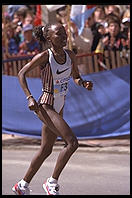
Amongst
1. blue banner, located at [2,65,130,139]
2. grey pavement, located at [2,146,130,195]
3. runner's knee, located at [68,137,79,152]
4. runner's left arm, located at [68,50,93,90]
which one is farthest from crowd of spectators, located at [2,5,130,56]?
runner's knee, located at [68,137,79,152]

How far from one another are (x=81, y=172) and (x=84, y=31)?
362 cm

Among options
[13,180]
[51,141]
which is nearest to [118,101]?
[13,180]

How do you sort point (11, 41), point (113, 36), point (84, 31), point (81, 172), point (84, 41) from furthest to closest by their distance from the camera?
point (11, 41)
point (84, 31)
point (113, 36)
point (84, 41)
point (81, 172)

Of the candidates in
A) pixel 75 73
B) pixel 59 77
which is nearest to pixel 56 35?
pixel 59 77

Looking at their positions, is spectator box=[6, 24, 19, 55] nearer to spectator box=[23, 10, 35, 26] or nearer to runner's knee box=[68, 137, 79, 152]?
spectator box=[23, 10, 35, 26]

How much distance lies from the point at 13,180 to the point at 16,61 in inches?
138

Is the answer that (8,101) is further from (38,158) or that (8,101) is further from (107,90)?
(38,158)

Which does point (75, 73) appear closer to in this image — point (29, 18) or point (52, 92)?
point (52, 92)

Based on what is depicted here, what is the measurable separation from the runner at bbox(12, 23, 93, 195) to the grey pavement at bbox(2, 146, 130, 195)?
1.21 meters

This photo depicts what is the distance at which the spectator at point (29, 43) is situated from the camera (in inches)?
455

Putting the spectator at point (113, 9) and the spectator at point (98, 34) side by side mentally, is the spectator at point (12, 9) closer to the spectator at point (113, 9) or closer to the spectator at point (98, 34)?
the spectator at point (113, 9)

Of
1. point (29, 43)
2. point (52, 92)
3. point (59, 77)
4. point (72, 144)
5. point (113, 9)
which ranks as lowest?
point (72, 144)

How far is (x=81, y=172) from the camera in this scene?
8.04 metres

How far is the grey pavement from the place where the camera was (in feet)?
22.9
